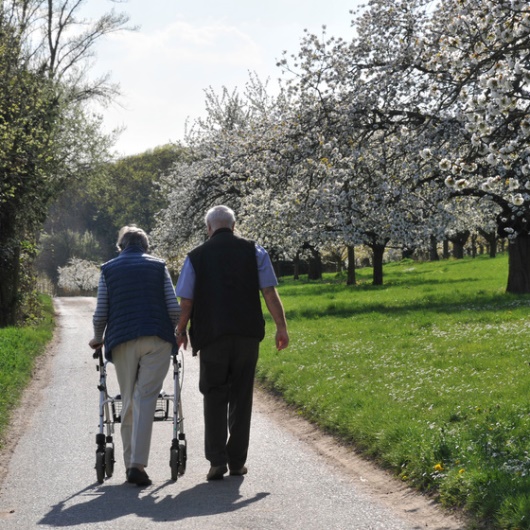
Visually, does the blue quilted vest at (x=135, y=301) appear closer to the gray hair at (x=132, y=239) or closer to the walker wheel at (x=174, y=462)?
the gray hair at (x=132, y=239)

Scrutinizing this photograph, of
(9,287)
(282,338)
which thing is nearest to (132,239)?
(282,338)

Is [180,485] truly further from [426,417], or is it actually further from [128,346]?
[426,417]

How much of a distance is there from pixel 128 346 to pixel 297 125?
1404 centimetres

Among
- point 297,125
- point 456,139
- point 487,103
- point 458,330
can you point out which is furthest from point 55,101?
point 487,103

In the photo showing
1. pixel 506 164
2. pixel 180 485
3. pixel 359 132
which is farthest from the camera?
pixel 359 132

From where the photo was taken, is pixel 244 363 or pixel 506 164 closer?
pixel 244 363

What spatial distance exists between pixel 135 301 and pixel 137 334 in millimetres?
301

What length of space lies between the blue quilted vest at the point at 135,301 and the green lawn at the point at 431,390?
2.32 metres

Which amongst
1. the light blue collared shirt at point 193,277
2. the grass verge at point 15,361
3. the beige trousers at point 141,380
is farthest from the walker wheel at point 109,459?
the grass verge at point 15,361

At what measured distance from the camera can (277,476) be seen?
25.2 feet

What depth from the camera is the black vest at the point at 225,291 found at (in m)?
7.73

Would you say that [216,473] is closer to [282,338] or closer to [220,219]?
[282,338]

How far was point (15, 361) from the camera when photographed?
53.8ft

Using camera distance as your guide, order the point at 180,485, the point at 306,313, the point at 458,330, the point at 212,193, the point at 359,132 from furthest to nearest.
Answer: the point at 212,193
the point at 306,313
the point at 359,132
the point at 458,330
the point at 180,485
